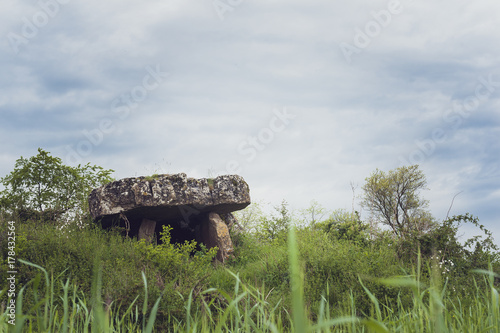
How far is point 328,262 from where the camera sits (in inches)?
295

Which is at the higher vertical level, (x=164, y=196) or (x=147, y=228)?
(x=164, y=196)

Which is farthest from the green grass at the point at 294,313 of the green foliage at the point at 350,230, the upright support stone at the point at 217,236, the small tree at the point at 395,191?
the small tree at the point at 395,191

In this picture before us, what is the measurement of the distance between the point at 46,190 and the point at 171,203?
4.64 m

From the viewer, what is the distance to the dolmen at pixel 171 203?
402 inches

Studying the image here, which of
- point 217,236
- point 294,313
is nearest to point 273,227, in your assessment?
point 217,236

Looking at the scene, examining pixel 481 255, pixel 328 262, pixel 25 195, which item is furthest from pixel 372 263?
pixel 25 195

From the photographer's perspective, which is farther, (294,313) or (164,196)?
(164,196)

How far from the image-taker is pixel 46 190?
12414 millimetres

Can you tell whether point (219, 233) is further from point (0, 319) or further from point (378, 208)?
point (378, 208)

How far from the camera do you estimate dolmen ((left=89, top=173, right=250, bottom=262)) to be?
10.2m

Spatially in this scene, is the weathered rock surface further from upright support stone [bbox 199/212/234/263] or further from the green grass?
the green grass

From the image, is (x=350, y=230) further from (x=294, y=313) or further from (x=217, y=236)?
(x=294, y=313)

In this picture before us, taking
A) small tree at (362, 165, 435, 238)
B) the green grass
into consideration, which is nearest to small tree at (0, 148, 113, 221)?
the green grass

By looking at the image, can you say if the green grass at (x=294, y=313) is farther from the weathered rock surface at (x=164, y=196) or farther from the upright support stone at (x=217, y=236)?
the upright support stone at (x=217, y=236)
